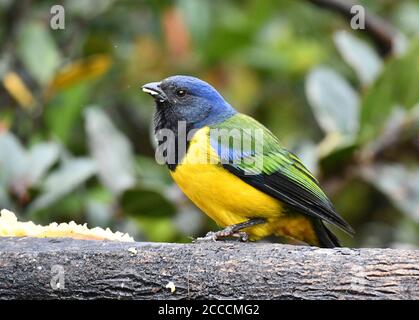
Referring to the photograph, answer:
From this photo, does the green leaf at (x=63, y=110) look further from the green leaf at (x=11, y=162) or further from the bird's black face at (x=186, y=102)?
the bird's black face at (x=186, y=102)

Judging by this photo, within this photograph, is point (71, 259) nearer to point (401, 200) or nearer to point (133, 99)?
point (401, 200)

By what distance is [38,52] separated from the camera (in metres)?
6.43

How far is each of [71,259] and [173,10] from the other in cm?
419

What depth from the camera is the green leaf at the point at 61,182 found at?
5.36m

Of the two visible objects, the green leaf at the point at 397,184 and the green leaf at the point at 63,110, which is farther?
the green leaf at the point at 63,110

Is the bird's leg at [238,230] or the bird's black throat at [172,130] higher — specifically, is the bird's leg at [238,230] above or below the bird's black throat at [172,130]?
below

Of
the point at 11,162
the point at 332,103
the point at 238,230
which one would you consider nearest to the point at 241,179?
the point at 238,230

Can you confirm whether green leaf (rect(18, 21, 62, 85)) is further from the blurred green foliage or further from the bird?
the bird

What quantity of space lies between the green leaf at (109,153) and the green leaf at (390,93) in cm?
147

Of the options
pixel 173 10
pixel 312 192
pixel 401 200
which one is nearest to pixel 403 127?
pixel 401 200

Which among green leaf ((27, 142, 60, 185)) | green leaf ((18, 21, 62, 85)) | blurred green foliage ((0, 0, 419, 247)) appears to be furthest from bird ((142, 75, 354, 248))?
green leaf ((18, 21, 62, 85))

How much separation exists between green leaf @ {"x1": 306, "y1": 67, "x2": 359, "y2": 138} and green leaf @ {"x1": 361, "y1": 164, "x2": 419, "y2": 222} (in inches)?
Result: 11.8

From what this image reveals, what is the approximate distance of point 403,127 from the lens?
5.96 metres

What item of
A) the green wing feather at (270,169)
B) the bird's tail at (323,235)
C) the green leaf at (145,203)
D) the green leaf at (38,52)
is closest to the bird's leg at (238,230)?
the green wing feather at (270,169)
